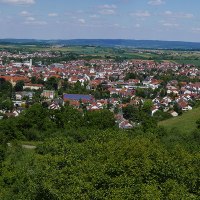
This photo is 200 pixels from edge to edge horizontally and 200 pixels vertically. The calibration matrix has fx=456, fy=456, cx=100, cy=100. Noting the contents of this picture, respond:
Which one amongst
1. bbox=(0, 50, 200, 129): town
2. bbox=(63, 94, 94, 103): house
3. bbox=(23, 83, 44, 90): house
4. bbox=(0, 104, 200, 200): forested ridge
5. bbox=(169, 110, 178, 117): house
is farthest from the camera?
bbox=(23, 83, 44, 90): house

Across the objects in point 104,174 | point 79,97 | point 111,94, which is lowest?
point 111,94

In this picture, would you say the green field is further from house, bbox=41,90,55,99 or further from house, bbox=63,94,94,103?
house, bbox=41,90,55,99

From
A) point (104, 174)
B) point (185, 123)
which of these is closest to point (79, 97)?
point (185, 123)

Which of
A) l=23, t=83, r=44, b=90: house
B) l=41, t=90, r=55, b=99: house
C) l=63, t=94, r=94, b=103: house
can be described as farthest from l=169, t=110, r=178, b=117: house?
l=23, t=83, r=44, b=90: house

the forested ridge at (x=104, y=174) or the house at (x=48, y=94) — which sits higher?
the forested ridge at (x=104, y=174)

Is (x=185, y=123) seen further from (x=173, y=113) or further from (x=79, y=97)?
(x=79, y=97)

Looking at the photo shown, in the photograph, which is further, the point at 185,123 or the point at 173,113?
the point at 173,113

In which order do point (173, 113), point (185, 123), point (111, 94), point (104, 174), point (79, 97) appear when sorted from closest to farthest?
point (104, 174), point (185, 123), point (173, 113), point (79, 97), point (111, 94)

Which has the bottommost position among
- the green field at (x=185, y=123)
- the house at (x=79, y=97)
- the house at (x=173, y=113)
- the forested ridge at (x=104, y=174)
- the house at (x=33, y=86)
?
the house at (x=33, y=86)

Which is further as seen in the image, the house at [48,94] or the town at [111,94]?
the house at [48,94]

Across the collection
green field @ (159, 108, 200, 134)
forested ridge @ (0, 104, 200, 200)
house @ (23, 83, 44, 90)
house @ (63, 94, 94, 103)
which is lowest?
house @ (23, 83, 44, 90)

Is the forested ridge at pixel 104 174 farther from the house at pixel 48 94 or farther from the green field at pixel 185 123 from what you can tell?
the house at pixel 48 94

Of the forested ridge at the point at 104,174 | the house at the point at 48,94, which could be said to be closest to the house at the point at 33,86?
the house at the point at 48,94
